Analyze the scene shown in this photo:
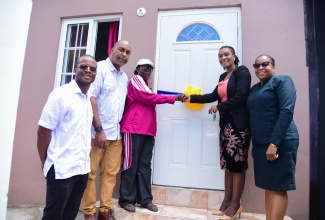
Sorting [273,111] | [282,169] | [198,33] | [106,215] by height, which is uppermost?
[198,33]

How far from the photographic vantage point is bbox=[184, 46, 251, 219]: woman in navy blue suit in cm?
255

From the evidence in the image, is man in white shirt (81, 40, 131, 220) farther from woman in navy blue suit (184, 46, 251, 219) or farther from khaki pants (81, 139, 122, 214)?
woman in navy blue suit (184, 46, 251, 219)

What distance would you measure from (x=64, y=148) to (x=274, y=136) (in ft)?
5.85

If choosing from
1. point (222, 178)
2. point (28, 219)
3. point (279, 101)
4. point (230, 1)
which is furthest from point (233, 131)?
point (28, 219)

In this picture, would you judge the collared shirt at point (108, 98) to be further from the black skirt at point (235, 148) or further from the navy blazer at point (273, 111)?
the navy blazer at point (273, 111)

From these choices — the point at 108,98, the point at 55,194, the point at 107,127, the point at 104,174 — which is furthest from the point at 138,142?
the point at 55,194

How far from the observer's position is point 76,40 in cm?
404

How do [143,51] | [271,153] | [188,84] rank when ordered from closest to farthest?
[271,153], [188,84], [143,51]

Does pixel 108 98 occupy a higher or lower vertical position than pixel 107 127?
higher

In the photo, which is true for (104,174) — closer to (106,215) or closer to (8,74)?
(106,215)

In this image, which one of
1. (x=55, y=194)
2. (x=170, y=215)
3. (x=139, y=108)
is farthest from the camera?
(x=139, y=108)

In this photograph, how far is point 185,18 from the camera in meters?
3.62

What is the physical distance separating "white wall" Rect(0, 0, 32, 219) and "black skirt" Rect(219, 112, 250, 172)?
2.06 metres

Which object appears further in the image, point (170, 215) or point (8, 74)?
point (170, 215)
